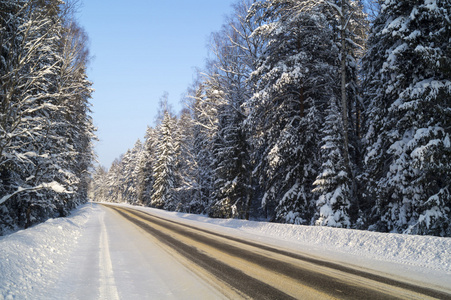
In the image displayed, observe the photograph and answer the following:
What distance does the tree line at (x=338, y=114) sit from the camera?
960 cm

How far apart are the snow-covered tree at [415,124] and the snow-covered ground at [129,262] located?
2.93m

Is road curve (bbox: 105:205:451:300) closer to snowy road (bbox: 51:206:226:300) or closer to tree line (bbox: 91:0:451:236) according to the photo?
snowy road (bbox: 51:206:226:300)

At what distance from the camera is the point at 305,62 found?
52.0ft

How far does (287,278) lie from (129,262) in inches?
156

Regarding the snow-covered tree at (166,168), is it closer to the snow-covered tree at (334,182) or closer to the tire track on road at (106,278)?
the snow-covered tree at (334,182)

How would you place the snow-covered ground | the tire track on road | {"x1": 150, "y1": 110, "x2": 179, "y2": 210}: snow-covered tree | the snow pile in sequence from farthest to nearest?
{"x1": 150, "y1": 110, "x2": 179, "y2": 210}: snow-covered tree < the snow-covered ground < the tire track on road < the snow pile

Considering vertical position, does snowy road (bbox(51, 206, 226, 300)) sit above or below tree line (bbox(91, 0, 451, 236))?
below

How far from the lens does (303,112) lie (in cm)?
1631

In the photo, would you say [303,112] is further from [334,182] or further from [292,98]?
[334,182]

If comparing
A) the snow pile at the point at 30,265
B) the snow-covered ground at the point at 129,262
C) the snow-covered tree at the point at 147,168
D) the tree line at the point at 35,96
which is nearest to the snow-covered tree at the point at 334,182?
the snow-covered ground at the point at 129,262

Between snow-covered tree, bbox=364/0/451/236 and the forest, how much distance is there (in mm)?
49

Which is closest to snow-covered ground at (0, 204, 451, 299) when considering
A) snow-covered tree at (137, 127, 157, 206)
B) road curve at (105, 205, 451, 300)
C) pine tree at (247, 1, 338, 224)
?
road curve at (105, 205, 451, 300)

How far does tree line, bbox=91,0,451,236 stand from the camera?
31.5 ft

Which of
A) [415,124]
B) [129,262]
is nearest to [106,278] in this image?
[129,262]
